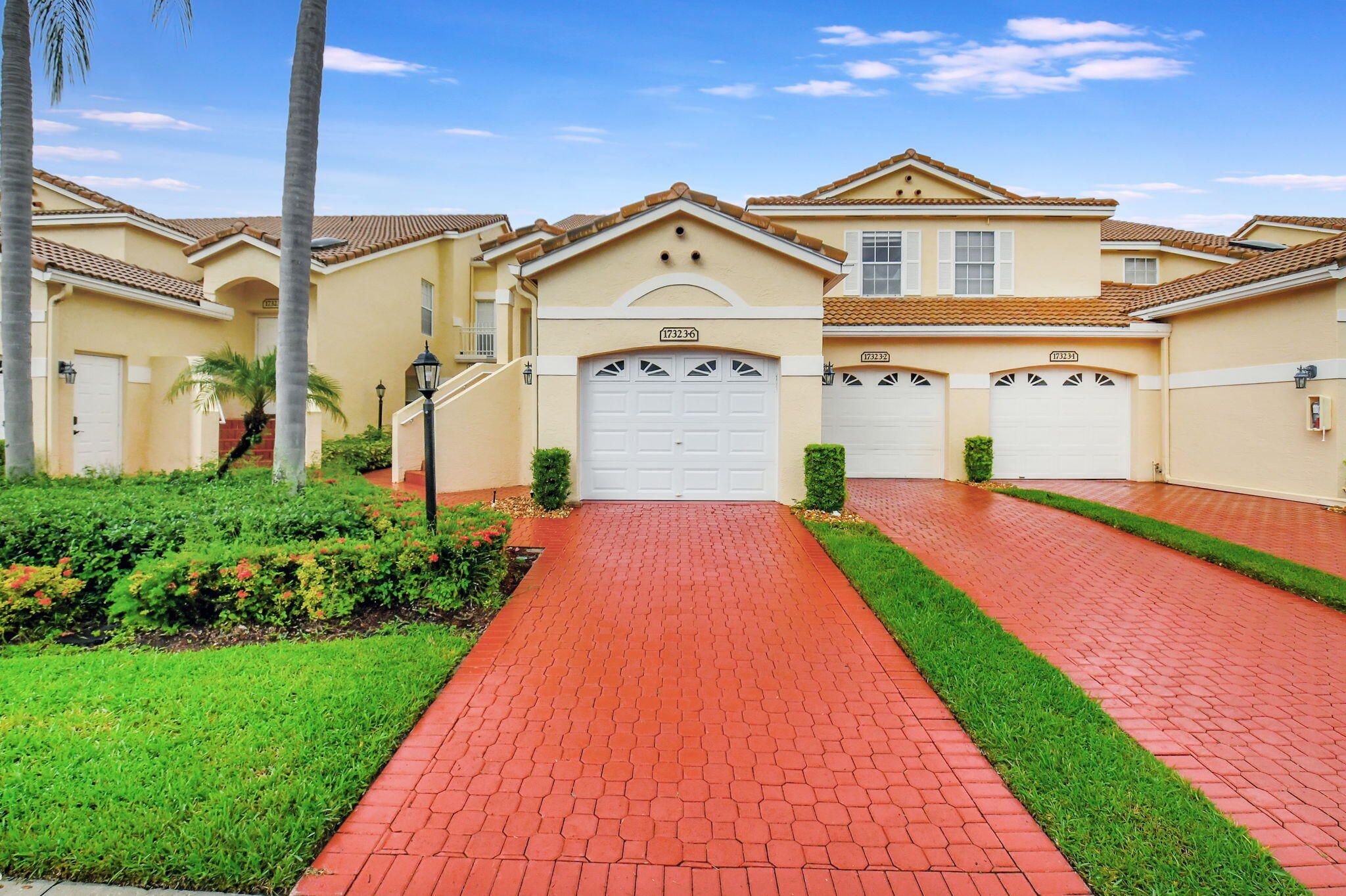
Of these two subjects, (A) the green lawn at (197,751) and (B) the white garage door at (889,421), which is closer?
(A) the green lawn at (197,751)

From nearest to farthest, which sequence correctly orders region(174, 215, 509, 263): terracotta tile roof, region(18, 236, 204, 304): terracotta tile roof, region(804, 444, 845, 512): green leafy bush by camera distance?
region(804, 444, 845, 512): green leafy bush, region(18, 236, 204, 304): terracotta tile roof, region(174, 215, 509, 263): terracotta tile roof

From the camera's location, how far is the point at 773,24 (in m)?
14.6

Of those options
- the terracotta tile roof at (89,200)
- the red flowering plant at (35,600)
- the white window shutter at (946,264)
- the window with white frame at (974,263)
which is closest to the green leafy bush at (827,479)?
the white window shutter at (946,264)

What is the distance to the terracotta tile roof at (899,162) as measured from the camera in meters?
18.5

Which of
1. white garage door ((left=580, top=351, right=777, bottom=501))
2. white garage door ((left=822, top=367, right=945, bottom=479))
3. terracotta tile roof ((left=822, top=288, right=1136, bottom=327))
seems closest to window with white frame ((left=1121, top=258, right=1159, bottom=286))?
terracotta tile roof ((left=822, top=288, right=1136, bottom=327))

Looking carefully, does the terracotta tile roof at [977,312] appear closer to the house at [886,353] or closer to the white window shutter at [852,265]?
the house at [886,353]

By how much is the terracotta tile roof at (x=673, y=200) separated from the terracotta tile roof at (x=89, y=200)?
13.2 metres

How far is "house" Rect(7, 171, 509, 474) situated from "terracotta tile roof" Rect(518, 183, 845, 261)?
23.5 feet

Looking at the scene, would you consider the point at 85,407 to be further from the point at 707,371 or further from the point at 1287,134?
the point at 1287,134

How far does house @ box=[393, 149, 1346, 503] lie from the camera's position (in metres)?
12.0

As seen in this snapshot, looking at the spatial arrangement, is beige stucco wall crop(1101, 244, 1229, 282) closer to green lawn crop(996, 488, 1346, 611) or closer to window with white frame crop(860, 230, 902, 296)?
window with white frame crop(860, 230, 902, 296)

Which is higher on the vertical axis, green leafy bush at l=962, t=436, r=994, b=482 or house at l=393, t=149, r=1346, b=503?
house at l=393, t=149, r=1346, b=503

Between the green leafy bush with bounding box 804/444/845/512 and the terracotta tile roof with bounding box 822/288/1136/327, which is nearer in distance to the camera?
the green leafy bush with bounding box 804/444/845/512

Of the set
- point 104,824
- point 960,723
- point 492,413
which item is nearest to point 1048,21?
point 492,413
